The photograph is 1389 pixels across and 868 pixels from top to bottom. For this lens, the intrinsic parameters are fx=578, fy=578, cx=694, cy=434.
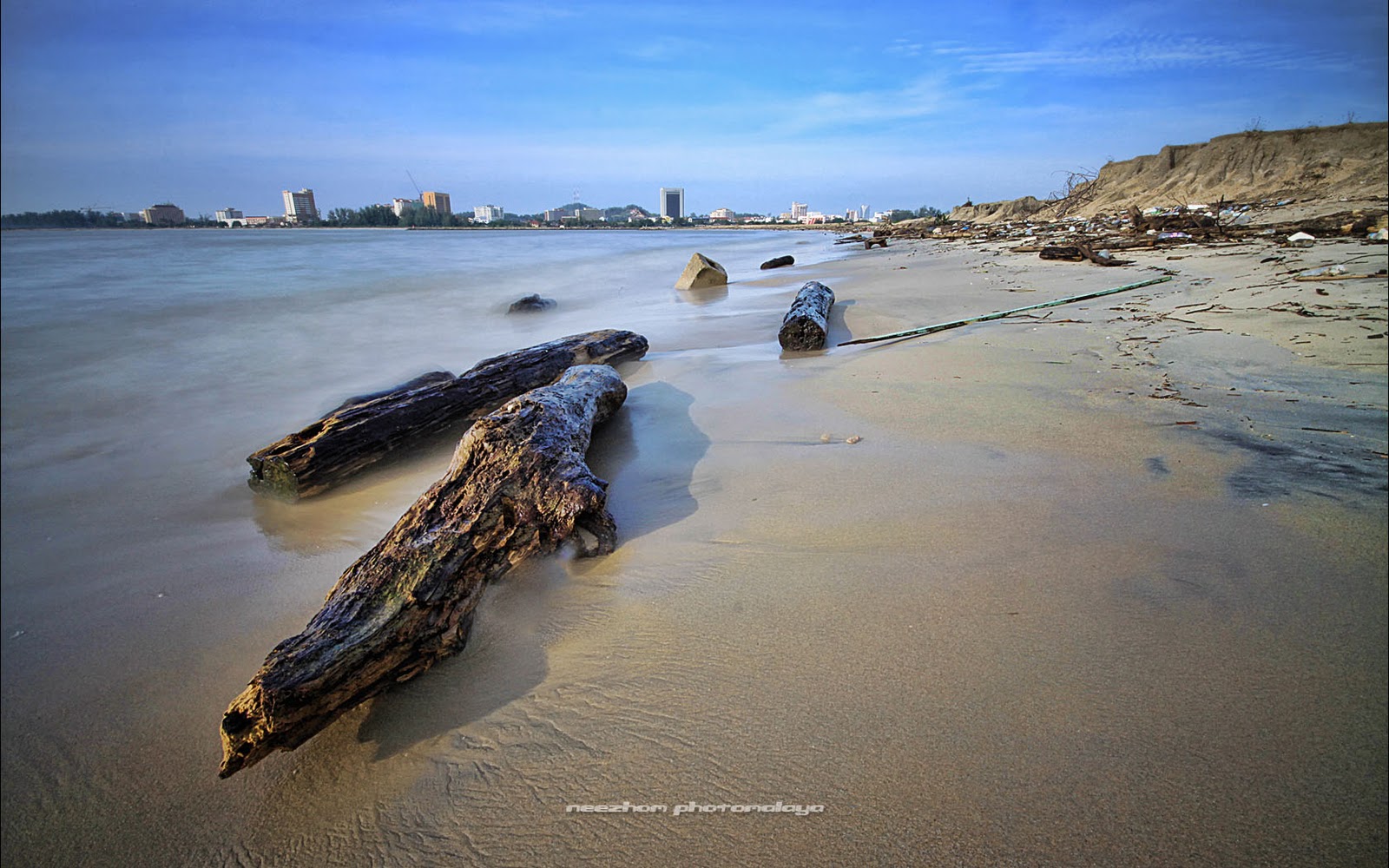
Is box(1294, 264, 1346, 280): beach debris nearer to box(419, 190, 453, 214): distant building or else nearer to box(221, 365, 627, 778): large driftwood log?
box(221, 365, 627, 778): large driftwood log

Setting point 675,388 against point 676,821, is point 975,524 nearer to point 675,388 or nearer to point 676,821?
point 676,821

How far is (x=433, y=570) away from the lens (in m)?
1.86

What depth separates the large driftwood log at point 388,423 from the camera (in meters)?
3.32

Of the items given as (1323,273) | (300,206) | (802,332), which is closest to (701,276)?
(802,332)

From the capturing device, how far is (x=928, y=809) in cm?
123

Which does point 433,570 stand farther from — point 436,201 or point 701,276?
point 436,201

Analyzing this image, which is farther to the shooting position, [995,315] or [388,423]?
[995,315]

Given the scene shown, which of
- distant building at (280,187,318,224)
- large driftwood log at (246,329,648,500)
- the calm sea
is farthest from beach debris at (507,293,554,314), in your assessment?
distant building at (280,187,318,224)

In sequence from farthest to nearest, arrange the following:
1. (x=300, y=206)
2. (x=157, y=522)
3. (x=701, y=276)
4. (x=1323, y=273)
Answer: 1. (x=300, y=206)
2. (x=701, y=276)
3. (x=1323, y=273)
4. (x=157, y=522)

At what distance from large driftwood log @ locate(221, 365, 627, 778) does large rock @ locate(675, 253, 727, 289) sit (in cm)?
1177

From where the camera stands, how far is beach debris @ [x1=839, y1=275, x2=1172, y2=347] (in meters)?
5.95

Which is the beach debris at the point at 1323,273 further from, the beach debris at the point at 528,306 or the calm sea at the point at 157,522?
the beach debris at the point at 528,306

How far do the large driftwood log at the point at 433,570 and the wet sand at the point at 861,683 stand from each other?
12 centimetres

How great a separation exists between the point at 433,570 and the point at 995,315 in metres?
6.22
